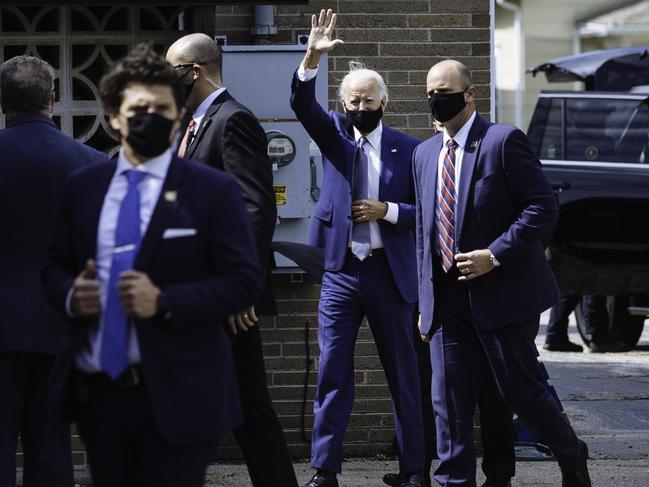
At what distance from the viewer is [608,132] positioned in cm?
1248

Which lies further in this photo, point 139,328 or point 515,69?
point 515,69

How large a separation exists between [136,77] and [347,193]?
2.90 metres

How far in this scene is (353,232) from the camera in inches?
263

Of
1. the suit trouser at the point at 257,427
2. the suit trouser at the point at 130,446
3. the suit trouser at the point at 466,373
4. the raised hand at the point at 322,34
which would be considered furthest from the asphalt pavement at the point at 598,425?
the suit trouser at the point at 130,446

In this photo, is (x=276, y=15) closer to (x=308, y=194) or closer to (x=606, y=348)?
(x=308, y=194)

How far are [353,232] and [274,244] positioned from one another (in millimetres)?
478

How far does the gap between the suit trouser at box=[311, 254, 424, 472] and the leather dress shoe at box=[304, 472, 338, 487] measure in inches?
4.1

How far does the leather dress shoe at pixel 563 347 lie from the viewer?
13117 mm

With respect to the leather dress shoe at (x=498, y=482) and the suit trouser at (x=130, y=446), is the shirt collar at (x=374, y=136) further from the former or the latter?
the suit trouser at (x=130, y=446)

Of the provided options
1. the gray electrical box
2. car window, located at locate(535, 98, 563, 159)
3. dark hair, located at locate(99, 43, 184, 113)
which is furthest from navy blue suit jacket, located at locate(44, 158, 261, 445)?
car window, located at locate(535, 98, 563, 159)

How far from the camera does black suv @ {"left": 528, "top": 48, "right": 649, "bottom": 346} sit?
39.9ft

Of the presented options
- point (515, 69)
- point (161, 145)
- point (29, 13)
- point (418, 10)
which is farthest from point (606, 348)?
point (515, 69)

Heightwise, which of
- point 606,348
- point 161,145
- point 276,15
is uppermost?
point 276,15

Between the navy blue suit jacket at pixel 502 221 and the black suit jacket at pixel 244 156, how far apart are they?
3.01ft
